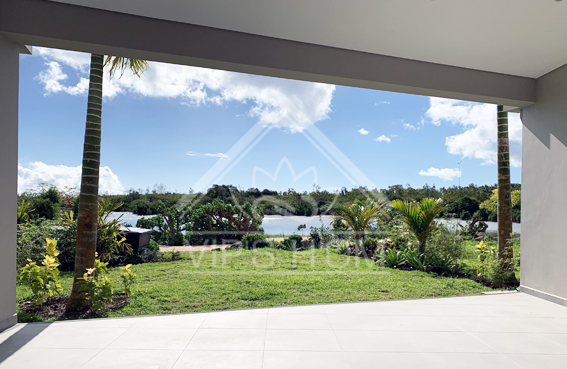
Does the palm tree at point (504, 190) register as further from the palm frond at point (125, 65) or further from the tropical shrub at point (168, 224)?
the tropical shrub at point (168, 224)

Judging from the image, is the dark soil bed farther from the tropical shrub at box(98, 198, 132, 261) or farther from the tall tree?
the tall tree

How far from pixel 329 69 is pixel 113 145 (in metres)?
8.41

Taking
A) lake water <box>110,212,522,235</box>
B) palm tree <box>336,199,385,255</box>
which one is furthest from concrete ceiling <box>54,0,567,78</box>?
lake water <box>110,212,522,235</box>

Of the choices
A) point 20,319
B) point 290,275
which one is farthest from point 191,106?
point 20,319

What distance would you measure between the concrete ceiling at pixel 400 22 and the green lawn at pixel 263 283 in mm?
3550

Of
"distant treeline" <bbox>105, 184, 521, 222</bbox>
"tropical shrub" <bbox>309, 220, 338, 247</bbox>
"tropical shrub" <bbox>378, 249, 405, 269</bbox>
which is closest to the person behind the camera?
"tropical shrub" <bbox>378, 249, 405, 269</bbox>

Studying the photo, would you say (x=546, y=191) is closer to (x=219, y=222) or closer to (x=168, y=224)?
(x=219, y=222)

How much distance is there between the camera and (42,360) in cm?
254

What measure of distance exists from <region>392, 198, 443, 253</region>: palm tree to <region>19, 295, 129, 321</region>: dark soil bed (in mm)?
5575

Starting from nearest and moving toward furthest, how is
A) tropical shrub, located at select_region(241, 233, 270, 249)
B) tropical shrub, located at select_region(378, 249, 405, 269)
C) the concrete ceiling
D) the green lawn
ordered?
the concrete ceiling
the green lawn
tropical shrub, located at select_region(378, 249, 405, 269)
tropical shrub, located at select_region(241, 233, 270, 249)

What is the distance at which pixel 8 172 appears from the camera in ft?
10.1

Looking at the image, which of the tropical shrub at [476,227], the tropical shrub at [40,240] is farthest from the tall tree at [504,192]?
the tropical shrub at [40,240]

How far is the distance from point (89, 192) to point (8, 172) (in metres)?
1.44

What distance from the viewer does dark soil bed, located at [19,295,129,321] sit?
169 inches
